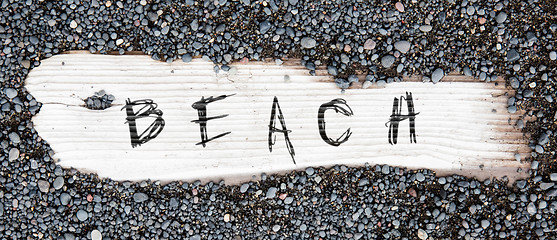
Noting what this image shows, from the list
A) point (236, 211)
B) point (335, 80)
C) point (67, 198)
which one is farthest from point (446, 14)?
point (67, 198)

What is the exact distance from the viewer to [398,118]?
3.03m

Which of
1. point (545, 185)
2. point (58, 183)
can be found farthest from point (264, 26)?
point (545, 185)

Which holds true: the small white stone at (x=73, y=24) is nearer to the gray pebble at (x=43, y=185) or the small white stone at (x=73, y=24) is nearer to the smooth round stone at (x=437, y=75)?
the gray pebble at (x=43, y=185)

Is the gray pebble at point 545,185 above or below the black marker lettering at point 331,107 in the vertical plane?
below

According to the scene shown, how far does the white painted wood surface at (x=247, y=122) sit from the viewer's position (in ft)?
9.70

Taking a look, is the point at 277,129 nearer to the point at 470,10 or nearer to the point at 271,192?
the point at 271,192

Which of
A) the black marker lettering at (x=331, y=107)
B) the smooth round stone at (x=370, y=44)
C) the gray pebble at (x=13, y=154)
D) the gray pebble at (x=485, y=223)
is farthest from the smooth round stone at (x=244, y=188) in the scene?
the gray pebble at (x=485, y=223)

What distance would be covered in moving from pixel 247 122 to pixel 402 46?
125 centimetres

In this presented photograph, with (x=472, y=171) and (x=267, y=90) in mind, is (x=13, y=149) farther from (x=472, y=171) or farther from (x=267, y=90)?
(x=472, y=171)

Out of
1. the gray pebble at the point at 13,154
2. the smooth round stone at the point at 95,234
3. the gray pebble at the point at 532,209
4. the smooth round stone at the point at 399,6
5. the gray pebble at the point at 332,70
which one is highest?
the smooth round stone at the point at 399,6

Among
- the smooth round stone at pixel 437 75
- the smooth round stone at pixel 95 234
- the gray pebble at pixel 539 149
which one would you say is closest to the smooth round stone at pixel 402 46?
the smooth round stone at pixel 437 75

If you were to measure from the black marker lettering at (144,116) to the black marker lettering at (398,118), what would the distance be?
5.55ft

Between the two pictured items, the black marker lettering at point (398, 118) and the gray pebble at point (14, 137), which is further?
the black marker lettering at point (398, 118)

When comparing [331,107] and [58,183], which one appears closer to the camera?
[58,183]
